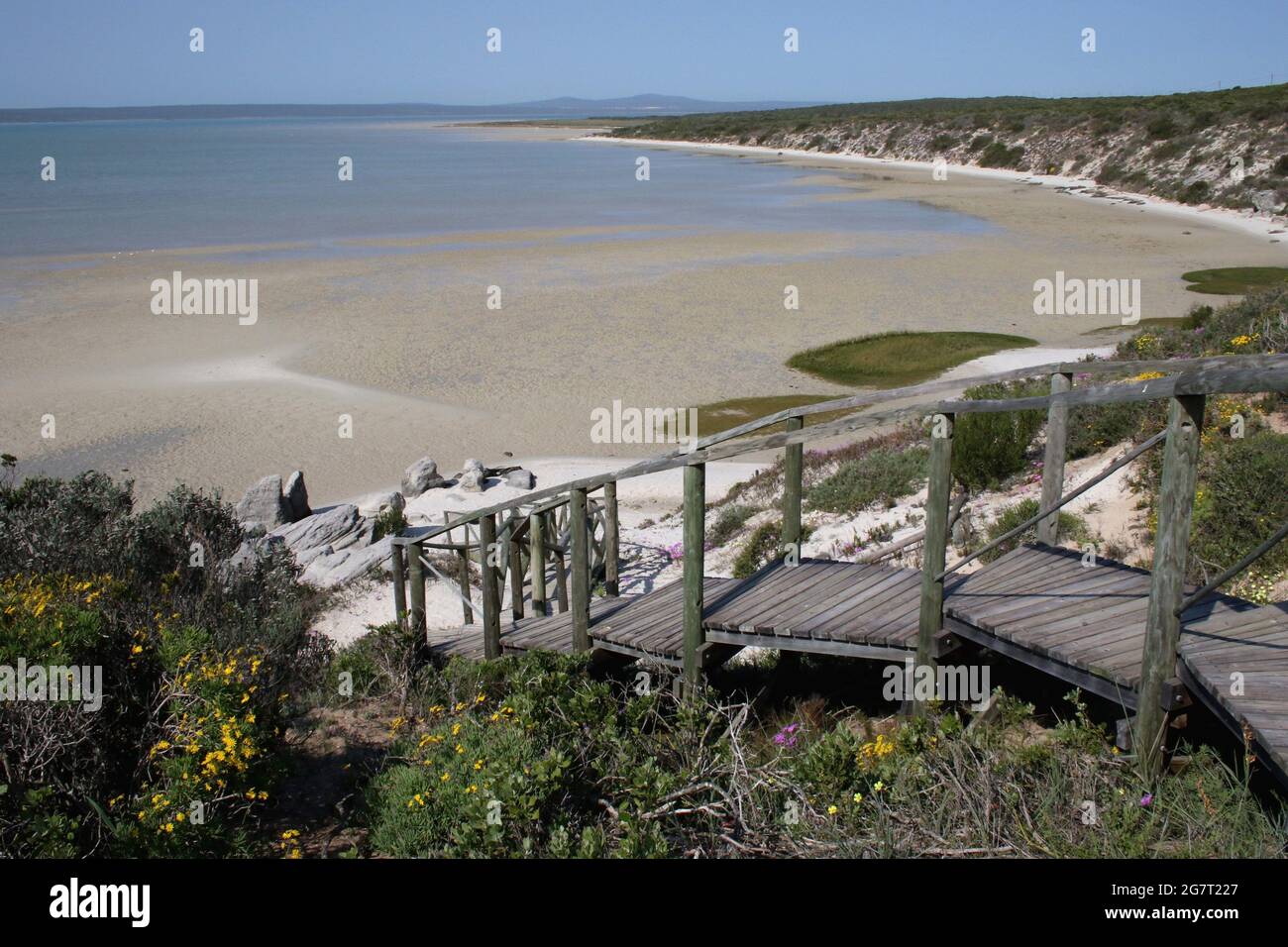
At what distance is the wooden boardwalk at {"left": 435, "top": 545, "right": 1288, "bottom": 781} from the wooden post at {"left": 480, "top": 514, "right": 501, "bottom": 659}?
0.15 meters

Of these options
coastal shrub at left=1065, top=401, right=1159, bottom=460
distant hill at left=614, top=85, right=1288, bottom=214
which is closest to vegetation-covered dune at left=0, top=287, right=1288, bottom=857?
coastal shrub at left=1065, top=401, right=1159, bottom=460

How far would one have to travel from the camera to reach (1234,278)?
99.4 ft

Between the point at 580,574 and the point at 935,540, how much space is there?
2.19 m

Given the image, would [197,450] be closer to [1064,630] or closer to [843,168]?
[1064,630]

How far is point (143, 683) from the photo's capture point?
4719 millimetres

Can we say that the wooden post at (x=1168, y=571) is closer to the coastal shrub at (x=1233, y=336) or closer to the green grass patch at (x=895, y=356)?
the coastal shrub at (x=1233, y=336)

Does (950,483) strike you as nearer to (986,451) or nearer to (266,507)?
(986,451)

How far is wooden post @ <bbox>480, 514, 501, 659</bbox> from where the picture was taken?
6895 millimetres

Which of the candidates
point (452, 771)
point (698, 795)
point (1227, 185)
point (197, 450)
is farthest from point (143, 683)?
point (1227, 185)

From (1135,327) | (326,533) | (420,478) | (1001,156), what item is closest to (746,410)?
(420,478)

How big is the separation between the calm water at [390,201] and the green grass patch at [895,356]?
836 inches

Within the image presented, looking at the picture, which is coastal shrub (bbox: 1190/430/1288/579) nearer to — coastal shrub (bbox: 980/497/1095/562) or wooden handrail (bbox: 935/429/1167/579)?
coastal shrub (bbox: 980/497/1095/562)

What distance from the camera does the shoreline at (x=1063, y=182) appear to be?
42.6 metres
